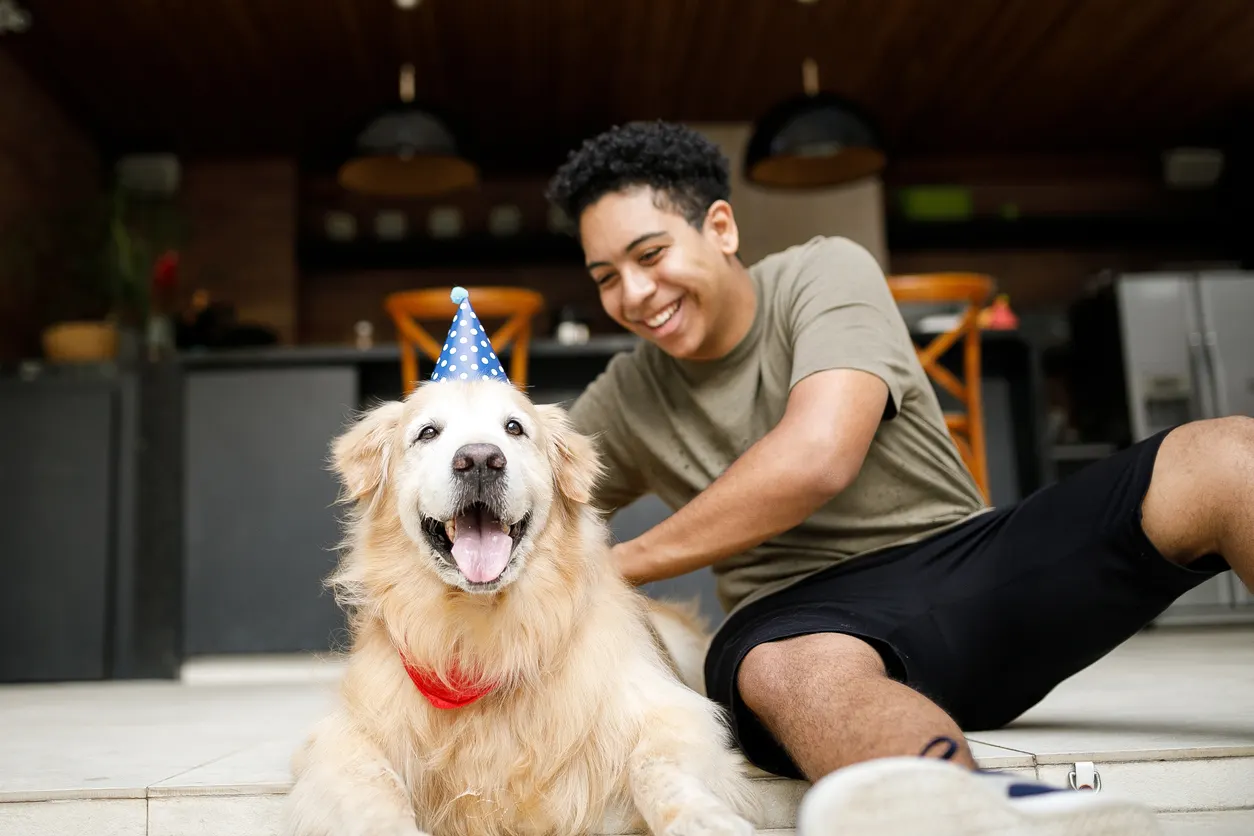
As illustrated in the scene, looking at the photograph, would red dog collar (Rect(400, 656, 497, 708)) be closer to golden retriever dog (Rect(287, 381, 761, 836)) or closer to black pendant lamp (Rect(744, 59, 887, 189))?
golden retriever dog (Rect(287, 381, 761, 836))

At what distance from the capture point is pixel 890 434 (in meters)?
1.76

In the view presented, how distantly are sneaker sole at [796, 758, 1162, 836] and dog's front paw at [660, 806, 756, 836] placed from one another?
0.72 feet

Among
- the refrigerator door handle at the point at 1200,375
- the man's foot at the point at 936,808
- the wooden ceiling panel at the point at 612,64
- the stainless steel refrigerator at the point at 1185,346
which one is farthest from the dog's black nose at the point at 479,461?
the refrigerator door handle at the point at 1200,375

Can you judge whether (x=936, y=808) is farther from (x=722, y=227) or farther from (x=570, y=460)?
(x=722, y=227)

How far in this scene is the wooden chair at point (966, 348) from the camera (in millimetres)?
3916

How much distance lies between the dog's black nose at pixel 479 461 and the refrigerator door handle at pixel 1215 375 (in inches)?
202

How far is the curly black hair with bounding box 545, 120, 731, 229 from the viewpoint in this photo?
6.14 feet

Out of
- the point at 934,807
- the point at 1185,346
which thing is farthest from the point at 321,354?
the point at 1185,346

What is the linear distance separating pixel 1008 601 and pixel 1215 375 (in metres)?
4.65

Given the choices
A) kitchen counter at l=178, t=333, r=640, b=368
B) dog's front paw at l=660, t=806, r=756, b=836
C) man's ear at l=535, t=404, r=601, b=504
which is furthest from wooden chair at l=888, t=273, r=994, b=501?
dog's front paw at l=660, t=806, r=756, b=836

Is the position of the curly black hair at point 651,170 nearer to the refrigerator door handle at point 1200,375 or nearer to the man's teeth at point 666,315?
the man's teeth at point 666,315

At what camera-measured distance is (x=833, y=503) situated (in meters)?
1.77

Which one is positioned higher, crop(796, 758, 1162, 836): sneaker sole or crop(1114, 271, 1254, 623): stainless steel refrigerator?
crop(1114, 271, 1254, 623): stainless steel refrigerator

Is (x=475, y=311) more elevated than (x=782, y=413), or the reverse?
(x=475, y=311)
